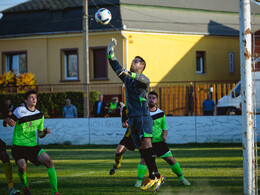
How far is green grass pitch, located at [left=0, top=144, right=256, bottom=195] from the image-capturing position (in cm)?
801

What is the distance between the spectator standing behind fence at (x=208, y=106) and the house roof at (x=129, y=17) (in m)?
9.20

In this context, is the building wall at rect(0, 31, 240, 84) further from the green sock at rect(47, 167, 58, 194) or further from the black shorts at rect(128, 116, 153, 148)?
the green sock at rect(47, 167, 58, 194)

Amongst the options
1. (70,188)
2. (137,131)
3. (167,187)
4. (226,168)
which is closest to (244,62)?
(137,131)

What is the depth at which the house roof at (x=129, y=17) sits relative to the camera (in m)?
28.6

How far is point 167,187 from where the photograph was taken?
27.2ft

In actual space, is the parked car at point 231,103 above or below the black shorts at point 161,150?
above

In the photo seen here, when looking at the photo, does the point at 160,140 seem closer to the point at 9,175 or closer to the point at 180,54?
the point at 9,175

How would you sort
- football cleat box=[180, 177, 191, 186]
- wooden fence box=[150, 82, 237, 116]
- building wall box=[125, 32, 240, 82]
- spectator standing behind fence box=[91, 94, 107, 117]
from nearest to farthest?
football cleat box=[180, 177, 191, 186], wooden fence box=[150, 82, 237, 116], spectator standing behind fence box=[91, 94, 107, 117], building wall box=[125, 32, 240, 82]

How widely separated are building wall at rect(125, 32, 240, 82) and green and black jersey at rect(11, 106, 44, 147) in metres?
20.3

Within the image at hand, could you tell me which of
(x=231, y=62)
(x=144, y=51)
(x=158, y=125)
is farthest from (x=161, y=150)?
(x=231, y=62)

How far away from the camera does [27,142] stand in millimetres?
7566

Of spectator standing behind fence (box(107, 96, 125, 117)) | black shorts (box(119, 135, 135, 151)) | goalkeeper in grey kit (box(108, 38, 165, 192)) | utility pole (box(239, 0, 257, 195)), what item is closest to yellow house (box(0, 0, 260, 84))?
spectator standing behind fence (box(107, 96, 125, 117))

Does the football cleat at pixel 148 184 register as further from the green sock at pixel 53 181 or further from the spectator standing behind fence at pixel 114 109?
the spectator standing behind fence at pixel 114 109

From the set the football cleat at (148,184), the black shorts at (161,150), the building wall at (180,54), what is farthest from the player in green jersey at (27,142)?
the building wall at (180,54)
